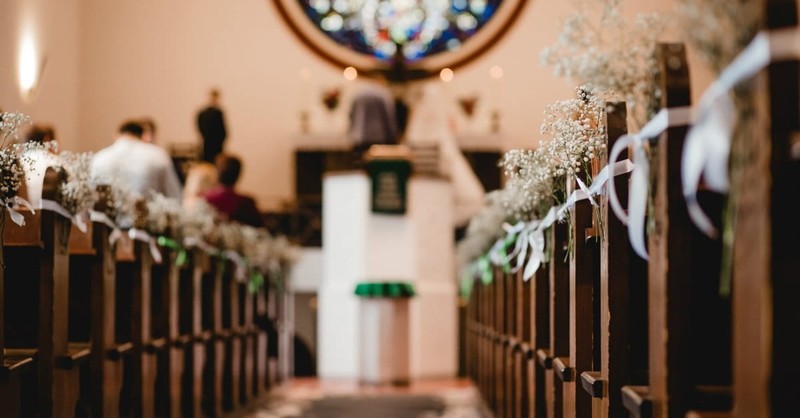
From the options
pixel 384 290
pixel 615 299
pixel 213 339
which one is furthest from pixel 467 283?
pixel 615 299

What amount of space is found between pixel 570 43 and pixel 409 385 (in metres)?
6.14

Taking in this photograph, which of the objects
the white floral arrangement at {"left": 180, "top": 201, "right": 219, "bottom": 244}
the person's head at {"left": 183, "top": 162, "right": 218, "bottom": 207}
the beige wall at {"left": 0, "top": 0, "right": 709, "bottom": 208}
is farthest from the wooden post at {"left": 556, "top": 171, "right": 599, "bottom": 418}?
the beige wall at {"left": 0, "top": 0, "right": 709, "bottom": 208}

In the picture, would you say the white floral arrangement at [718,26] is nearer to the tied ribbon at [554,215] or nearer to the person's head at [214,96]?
the tied ribbon at [554,215]

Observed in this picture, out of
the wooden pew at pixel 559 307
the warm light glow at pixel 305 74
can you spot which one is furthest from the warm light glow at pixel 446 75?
the wooden pew at pixel 559 307

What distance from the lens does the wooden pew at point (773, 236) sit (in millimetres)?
1434

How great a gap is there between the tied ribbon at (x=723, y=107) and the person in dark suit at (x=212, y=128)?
990 centimetres

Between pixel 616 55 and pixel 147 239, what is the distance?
2492mm

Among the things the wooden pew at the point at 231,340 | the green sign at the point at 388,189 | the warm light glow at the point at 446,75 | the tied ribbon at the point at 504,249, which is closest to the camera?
the tied ribbon at the point at 504,249

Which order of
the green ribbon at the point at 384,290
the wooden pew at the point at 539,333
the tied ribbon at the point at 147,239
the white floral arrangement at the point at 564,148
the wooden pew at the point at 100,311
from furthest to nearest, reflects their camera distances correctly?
the green ribbon at the point at 384,290 < the tied ribbon at the point at 147,239 < the wooden pew at the point at 539,333 < the wooden pew at the point at 100,311 < the white floral arrangement at the point at 564,148

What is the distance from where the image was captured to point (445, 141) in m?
11.2

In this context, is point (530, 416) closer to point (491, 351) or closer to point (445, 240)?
point (491, 351)

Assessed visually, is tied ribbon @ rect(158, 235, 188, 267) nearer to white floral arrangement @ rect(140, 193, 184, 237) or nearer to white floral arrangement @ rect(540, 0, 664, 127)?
white floral arrangement @ rect(140, 193, 184, 237)

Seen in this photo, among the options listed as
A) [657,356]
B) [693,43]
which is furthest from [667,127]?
[657,356]

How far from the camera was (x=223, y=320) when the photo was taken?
620 cm
